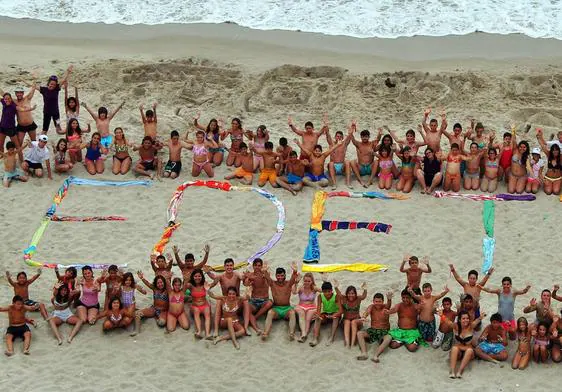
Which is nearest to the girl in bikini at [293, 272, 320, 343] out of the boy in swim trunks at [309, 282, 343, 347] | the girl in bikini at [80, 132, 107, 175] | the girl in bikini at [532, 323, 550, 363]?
the boy in swim trunks at [309, 282, 343, 347]

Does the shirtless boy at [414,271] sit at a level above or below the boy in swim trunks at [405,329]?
above

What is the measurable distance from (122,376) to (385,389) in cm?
307

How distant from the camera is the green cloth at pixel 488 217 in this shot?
16.1m

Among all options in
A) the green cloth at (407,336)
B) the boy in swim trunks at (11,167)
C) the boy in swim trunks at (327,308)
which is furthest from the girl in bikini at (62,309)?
the green cloth at (407,336)

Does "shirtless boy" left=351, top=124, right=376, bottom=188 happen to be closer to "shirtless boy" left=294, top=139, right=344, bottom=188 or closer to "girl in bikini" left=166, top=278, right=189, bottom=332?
"shirtless boy" left=294, top=139, right=344, bottom=188

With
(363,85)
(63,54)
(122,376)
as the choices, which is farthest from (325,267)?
(63,54)

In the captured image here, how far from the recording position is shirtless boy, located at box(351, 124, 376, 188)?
17.2m

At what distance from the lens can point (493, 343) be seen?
44.1ft

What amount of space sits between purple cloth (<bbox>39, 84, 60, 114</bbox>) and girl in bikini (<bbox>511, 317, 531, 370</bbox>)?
28.7ft

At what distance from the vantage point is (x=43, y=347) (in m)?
13.7

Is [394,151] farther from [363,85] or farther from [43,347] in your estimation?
[43,347]

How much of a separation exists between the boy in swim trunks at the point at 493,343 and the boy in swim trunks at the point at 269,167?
486 cm

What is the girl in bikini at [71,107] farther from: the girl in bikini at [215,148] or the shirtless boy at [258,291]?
the shirtless boy at [258,291]

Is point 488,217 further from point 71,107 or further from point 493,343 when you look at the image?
point 71,107
